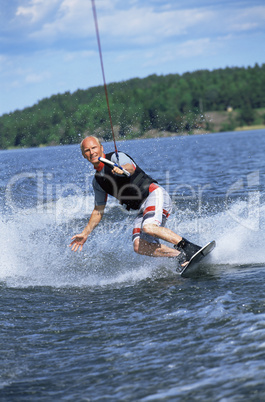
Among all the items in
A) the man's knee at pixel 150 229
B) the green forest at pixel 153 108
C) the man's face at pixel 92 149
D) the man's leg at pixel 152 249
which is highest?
the green forest at pixel 153 108

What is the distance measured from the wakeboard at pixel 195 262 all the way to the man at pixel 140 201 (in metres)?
0.09

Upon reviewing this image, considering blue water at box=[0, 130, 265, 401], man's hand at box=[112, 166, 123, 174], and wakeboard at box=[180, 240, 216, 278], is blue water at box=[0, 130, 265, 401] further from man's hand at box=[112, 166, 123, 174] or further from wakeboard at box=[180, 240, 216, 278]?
man's hand at box=[112, 166, 123, 174]

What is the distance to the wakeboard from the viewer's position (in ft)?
20.8

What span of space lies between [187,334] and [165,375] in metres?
0.75

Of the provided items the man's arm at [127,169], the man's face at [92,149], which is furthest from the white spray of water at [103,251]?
the man's face at [92,149]

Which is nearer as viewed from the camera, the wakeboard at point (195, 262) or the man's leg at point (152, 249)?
the wakeboard at point (195, 262)

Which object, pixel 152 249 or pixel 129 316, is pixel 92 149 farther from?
pixel 129 316

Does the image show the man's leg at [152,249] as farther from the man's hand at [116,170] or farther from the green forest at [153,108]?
the green forest at [153,108]

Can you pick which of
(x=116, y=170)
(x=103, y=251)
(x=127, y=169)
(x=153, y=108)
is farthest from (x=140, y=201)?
(x=153, y=108)

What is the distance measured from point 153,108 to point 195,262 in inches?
4080

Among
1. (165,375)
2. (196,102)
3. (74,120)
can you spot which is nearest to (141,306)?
(165,375)

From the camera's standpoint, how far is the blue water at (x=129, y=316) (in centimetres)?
359

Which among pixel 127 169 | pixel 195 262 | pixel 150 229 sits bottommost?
pixel 195 262

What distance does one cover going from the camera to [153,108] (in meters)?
108
